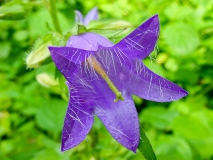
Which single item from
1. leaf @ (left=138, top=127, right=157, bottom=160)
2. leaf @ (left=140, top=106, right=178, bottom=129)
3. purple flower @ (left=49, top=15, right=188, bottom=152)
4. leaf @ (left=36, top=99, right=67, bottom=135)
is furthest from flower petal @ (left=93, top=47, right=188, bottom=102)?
leaf @ (left=36, top=99, right=67, bottom=135)

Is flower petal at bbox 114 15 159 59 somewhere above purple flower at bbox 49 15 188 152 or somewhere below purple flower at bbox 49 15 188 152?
above

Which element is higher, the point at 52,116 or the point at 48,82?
the point at 48,82

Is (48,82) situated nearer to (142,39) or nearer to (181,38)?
(142,39)

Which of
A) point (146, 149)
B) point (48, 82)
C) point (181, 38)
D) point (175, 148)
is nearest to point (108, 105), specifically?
point (146, 149)

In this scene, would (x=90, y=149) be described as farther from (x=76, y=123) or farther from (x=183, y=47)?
(x=183, y=47)

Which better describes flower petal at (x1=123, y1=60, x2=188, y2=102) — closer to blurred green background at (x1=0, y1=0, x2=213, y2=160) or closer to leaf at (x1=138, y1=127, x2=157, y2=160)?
leaf at (x1=138, y1=127, x2=157, y2=160)

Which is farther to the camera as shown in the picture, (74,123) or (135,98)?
(135,98)

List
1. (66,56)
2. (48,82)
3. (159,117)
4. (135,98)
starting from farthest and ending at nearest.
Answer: (135,98)
(159,117)
(48,82)
(66,56)
